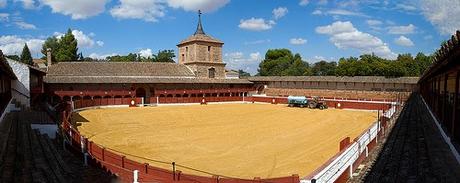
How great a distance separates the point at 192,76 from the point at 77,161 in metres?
43.6

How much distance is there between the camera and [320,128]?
27.3 m

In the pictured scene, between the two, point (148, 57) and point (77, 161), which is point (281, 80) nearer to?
point (77, 161)

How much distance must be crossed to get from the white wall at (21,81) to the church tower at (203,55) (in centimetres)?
3002

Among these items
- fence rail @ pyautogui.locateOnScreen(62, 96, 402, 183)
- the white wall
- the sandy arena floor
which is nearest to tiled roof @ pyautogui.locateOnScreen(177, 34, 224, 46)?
the sandy arena floor

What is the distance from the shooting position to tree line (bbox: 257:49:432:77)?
6999 centimetres

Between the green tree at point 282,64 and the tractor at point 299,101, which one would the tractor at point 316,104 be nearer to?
the tractor at point 299,101

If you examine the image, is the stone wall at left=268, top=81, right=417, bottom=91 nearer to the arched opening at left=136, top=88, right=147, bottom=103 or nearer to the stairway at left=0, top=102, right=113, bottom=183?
the arched opening at left=136, top=88, right=147, bottom=103

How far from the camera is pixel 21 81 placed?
30.0 meters

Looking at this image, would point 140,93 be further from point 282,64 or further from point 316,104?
point 282,64

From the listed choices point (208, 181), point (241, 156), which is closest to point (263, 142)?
point (241, 156)

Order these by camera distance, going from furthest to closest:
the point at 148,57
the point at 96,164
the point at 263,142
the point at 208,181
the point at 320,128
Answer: the point at 148,57
the point at 320,128
the point at 263,142
the point at 96,164
the point at 208,181

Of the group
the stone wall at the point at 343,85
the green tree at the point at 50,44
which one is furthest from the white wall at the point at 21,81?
the green tree at the point at 50,44

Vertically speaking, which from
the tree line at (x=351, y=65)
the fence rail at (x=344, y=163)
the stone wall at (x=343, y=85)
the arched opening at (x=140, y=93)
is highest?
the tree line at (x=351, y=65)

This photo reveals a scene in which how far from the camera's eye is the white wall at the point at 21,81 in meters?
29.4
